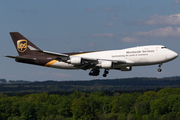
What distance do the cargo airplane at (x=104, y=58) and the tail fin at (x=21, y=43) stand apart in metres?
0.65

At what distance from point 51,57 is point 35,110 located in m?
91.2

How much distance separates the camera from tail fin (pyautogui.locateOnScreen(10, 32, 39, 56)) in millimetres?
77688

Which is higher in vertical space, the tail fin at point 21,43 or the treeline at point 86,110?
the tail fin at point 21,43

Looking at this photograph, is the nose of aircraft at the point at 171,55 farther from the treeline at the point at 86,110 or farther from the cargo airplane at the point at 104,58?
the treeline at the point at 86,110

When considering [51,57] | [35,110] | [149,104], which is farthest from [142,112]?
[51,57]

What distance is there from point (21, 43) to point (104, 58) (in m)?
22.3

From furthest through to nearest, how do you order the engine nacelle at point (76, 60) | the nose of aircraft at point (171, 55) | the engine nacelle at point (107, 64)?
the engine nacelle at point (76, 60) → the engine nacelle at point (107, 64) → the nose of aircraft at point (171, 55)

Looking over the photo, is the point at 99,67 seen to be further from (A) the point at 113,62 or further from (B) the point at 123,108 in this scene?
(B) the point at 123,108

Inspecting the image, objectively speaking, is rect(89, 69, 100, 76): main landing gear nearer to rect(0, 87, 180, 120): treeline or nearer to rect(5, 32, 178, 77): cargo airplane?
rect(5, 32, 178, 77): cargo airplane

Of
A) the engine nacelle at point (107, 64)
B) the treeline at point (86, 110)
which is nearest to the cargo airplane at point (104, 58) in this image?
the engine nacelle at point (107, 64)

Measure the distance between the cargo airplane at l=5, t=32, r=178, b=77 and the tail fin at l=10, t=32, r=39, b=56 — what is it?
0.65m

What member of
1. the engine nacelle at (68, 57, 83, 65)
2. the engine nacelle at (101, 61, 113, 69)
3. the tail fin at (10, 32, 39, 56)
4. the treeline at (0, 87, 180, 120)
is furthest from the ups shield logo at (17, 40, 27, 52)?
the treeline at (0, 87, 180, 120)

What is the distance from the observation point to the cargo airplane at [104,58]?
216 ft

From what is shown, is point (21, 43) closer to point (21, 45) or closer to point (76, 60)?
point (21, 45)
